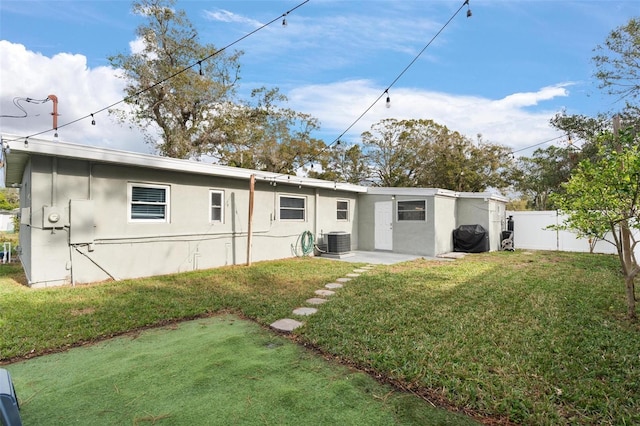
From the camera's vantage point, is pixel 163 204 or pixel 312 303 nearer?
pixel 312 303

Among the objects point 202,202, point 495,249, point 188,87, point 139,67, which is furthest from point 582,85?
point 139,67

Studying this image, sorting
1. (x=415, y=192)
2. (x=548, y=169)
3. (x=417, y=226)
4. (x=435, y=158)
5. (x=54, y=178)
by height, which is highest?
(x=435, y=158)

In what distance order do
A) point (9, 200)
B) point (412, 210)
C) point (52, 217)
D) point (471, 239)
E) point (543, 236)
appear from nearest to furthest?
point (52, 217), point (412, 210), point (471, 239), point (543, 236), point (9, 200)

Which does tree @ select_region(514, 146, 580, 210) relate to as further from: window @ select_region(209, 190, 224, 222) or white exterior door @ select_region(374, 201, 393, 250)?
window @ select_region(209, 190, 224, 222)

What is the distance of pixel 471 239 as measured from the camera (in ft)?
38.3

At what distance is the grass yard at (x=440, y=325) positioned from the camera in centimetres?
238

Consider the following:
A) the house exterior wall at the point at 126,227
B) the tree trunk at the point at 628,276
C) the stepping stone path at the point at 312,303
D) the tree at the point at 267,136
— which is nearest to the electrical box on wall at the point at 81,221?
the house exterior wall at the point at 126,227

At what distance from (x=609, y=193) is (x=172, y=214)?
761 centimetres

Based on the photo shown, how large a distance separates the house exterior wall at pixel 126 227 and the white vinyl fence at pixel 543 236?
1050cm

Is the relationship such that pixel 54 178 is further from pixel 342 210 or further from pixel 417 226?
pixel 417 226

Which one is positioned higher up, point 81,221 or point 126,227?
point 81,221

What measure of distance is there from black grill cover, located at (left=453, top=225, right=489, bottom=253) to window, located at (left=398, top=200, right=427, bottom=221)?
2.07 meters

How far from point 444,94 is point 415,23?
221 inches

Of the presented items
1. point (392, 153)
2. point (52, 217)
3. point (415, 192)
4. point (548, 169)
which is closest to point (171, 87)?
point (52, 217)
